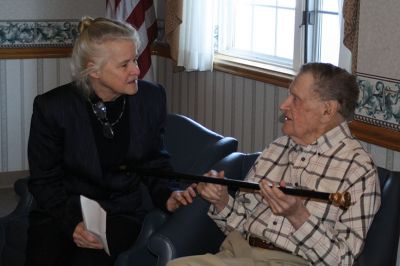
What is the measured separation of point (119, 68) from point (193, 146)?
1.89ft

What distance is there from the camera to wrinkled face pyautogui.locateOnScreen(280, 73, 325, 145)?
2.40m

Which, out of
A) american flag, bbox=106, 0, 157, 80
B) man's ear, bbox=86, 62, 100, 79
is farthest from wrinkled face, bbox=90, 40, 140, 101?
american flag, bbox=106, 0, 157, 80

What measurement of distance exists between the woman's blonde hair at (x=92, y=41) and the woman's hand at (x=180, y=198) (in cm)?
47

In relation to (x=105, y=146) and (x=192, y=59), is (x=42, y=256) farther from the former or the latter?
(x=192, y=59)

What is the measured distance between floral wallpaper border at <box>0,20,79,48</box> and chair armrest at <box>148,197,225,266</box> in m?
2.75

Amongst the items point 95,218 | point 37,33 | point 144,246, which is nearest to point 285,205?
point 95,218

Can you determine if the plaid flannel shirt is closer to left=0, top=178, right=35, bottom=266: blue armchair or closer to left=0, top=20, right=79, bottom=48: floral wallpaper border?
left=0, top=178, right=35, bottom=266: blue armchair

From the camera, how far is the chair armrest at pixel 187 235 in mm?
2492

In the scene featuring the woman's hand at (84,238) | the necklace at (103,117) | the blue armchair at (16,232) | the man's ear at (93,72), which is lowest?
the blue armchair at (16,232)

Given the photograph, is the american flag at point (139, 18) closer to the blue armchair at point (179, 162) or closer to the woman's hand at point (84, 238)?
the blue armchair at point (179, 162)

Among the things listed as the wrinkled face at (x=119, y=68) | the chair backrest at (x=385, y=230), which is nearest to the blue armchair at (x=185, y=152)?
the wrinkled face at (x=119, y=68)

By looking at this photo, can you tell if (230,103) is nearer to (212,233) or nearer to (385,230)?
(212,233)

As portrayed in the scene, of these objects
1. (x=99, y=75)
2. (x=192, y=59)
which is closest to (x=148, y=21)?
(x=192, y=59)

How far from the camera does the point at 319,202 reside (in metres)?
2.33
